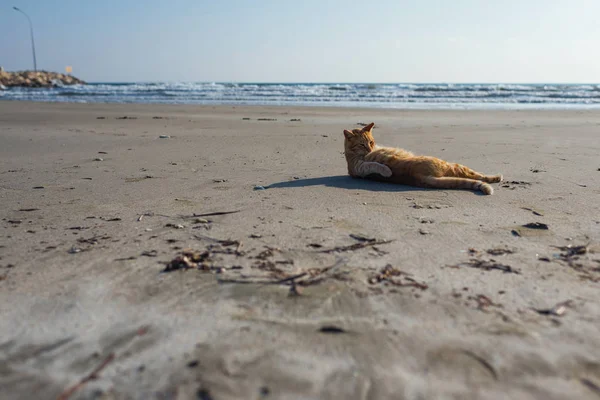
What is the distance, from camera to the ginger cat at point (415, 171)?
459 centimetres

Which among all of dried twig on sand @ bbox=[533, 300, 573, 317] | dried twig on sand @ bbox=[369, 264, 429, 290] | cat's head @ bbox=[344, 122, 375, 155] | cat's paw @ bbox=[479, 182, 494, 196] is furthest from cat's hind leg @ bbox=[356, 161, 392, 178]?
dried twig on sand @ bbox=[533, 300, 573, 317]

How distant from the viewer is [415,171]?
476 centimetres

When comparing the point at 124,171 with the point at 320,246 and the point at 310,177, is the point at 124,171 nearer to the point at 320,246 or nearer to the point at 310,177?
the point at 310,177

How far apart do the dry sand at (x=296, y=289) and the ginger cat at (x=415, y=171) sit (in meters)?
0.16

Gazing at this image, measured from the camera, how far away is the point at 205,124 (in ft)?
37.8

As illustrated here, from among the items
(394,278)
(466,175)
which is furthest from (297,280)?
(466,175)

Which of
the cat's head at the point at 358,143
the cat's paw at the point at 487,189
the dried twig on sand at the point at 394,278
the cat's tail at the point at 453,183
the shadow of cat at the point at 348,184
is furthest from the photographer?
the cat's head at the point at 358,143

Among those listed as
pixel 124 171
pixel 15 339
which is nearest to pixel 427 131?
pixel 124 171

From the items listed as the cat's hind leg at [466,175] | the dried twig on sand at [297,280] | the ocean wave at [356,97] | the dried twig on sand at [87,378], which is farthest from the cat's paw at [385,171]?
the ocean wave at [356,97]

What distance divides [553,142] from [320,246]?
250 inches

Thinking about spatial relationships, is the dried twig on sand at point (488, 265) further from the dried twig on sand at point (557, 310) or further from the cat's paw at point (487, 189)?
the cat's paw at point (487, 189)

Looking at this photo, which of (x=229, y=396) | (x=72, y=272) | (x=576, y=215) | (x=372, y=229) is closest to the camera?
(x=229, y=396)

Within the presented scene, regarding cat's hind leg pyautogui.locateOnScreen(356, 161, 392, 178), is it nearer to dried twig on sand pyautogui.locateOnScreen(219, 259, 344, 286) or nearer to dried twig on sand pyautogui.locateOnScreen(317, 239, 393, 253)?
dried twig on sand pyautogui.locateOnScreen(317, 239, 393, 253)

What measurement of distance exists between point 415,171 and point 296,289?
8.84 ft
